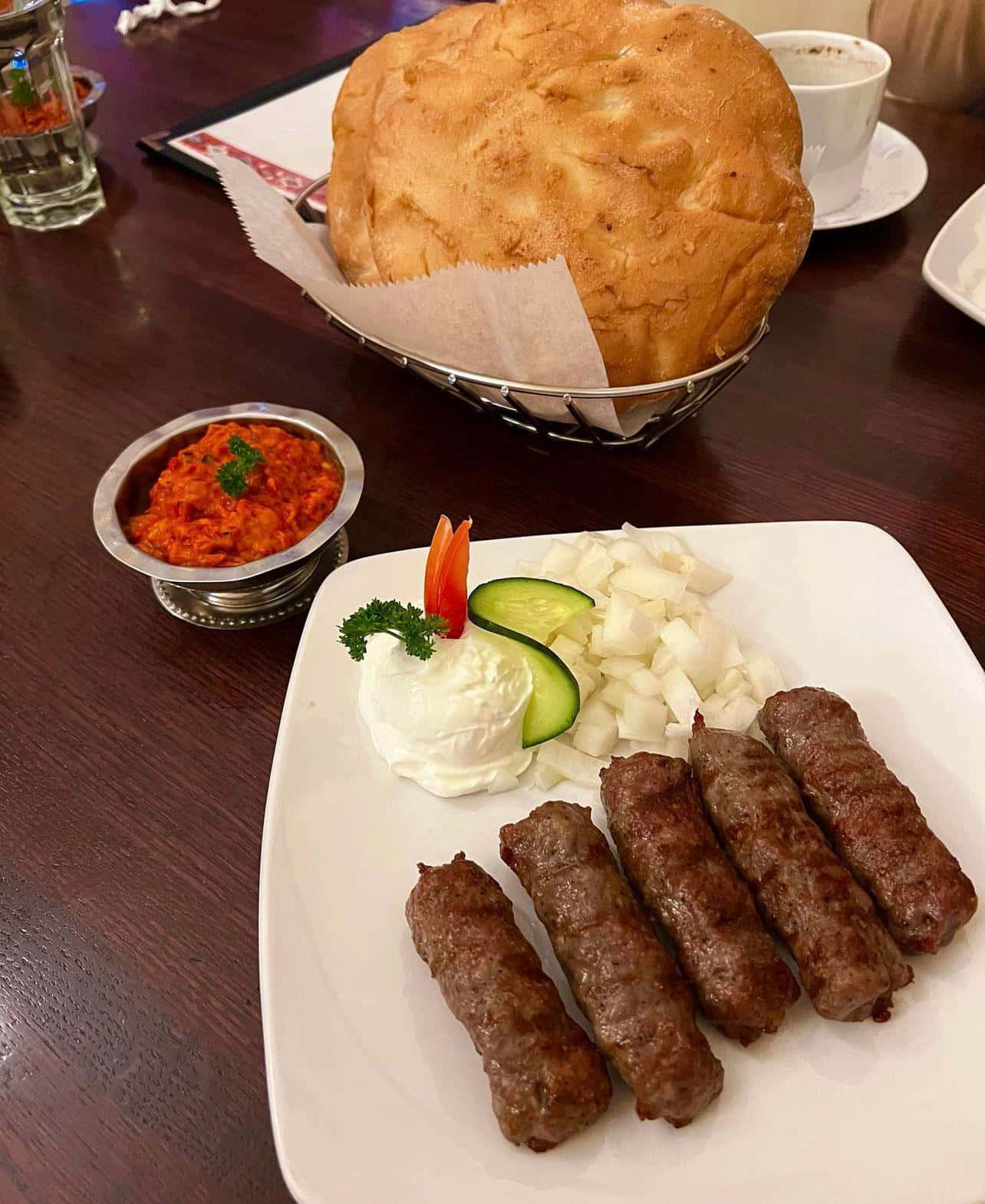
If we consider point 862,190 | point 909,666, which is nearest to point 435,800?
point 909,666

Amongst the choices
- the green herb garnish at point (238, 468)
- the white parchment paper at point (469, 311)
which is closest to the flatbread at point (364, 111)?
the white parchment paper at point (469, 311)

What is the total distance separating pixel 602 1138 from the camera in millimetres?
1262

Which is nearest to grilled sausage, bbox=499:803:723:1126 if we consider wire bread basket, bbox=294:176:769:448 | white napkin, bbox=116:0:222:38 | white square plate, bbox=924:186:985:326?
wire bread basket, bbox=294:176:769:448

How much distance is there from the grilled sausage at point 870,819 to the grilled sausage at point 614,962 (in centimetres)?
34

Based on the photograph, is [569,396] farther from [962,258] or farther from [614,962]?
[962,258]

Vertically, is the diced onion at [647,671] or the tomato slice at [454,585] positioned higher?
the tomato slice at [454,585]

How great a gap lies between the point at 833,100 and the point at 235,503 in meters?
1.85

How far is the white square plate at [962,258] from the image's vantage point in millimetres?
2520

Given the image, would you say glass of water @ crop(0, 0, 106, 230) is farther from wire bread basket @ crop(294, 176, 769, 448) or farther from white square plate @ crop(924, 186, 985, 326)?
white square plate @ crop(924, 186, 985, 326)

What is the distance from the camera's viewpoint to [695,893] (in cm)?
145

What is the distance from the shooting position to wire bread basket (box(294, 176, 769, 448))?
196 cm

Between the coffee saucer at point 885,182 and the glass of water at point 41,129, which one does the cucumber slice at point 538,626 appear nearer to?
the coffee saucer at point 885,182

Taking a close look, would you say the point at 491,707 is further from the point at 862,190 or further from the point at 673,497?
the point at 862,190

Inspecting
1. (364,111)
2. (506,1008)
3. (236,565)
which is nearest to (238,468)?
(236,565)
